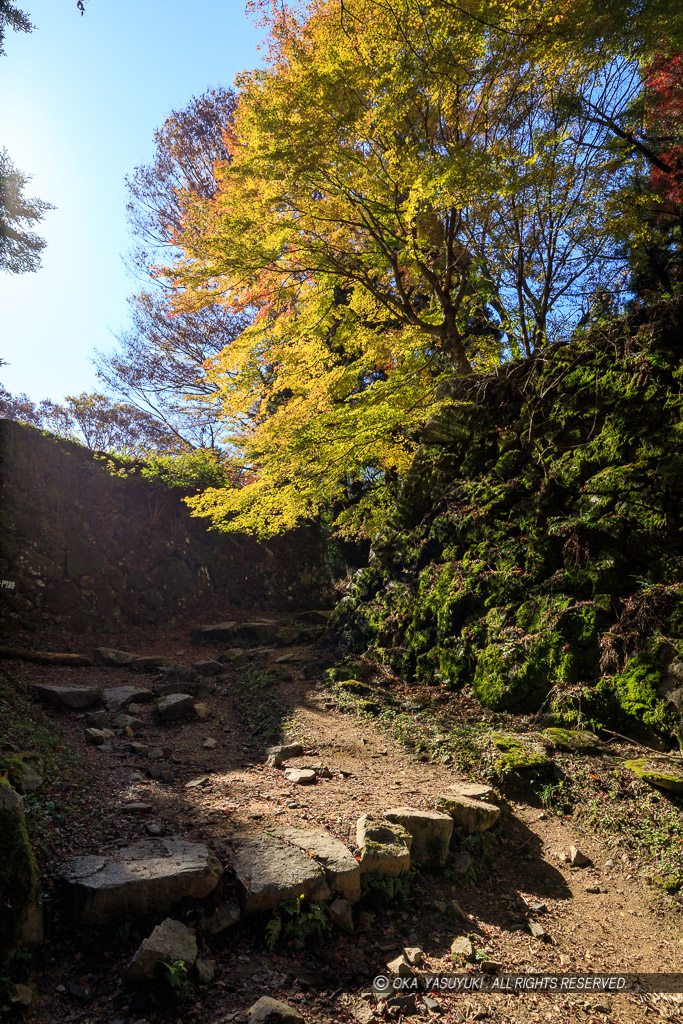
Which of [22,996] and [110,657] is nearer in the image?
[22,996]

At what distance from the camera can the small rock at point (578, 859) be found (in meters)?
3.46

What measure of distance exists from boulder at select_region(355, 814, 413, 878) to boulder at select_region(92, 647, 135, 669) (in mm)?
5423

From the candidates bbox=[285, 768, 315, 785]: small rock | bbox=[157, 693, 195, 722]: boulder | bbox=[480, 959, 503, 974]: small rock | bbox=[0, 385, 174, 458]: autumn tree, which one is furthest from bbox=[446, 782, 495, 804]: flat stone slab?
bbox=[0, 385, 174, 458]: autumn tree

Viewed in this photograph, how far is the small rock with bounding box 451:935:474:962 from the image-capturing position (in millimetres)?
2545

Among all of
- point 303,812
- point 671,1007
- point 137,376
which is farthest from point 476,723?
point 137,376

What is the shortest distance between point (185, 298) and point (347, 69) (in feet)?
10.8

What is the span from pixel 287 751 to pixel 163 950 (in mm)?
2742

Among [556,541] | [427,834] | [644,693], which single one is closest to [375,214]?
[556,541]

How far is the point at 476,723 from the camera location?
197 inches

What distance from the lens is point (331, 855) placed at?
2.88 meters

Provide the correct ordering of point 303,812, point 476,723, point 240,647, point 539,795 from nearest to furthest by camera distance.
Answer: point 303,812, point 539,795, point 476,723, point 240,647

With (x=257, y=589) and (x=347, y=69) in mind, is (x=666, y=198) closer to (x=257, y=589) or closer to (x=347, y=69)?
(x=347, y=69)

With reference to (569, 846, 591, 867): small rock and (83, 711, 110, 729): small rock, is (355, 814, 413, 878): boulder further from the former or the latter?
(83, 711, 110, 729): small rock

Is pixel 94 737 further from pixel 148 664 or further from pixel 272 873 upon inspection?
pixel 148 664
